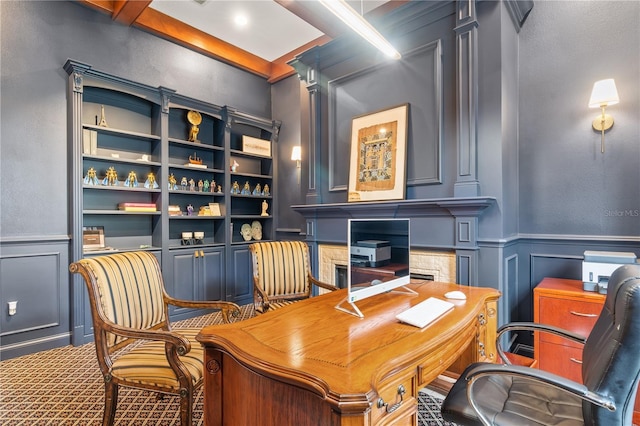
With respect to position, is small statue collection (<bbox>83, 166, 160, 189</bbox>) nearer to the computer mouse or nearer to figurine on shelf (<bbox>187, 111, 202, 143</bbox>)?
figurine on shelf (<bbox>187, 111, 202, 143</bbox>)

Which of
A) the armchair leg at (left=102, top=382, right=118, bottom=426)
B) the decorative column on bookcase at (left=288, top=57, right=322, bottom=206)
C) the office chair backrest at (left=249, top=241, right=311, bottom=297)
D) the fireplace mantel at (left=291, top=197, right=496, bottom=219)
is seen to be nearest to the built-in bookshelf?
the decorative column on bookcase at (left=288, top=57, right=322, bottom=206)

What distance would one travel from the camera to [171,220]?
4148mm

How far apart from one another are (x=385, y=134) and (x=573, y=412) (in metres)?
2.54

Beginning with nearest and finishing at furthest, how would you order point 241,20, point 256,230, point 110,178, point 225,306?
1. point 225,306
2. point 110,178
3. point 241,20
4. point 256,230

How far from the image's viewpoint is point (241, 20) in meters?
3.88

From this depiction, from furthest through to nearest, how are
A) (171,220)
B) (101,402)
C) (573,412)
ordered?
(171,220)
(101,402)
(573,412)

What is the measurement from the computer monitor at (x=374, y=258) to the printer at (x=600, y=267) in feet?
4.44

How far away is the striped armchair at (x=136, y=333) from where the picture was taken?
1528 mm

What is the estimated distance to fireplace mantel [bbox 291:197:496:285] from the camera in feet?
8.51

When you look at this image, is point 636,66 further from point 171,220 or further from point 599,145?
point 171,220

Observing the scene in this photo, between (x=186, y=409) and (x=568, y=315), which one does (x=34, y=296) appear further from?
(x=568, y=315)

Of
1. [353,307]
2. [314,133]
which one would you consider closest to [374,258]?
[353,307]

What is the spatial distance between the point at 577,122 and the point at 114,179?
450 centimetres

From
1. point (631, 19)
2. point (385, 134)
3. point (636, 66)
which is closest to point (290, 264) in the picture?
point (385, 134)
